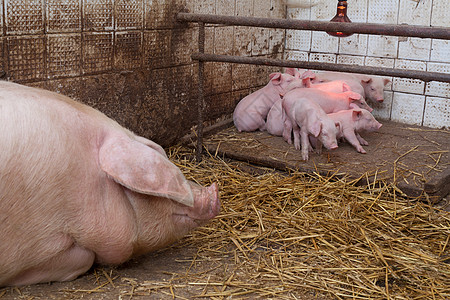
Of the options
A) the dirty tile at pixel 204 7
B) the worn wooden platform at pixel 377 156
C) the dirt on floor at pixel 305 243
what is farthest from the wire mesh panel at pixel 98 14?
the worn wooden platform at pixel 377 156

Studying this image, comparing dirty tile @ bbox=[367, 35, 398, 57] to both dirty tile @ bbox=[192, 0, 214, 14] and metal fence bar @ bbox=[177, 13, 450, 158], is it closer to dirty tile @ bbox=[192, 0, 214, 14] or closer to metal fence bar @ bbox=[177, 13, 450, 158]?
dirty tile @ bbox=[192, 0, 214, 14]

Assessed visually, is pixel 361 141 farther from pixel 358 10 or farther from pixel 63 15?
pixel 63 15

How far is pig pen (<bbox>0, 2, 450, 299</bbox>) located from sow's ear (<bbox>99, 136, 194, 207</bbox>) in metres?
0.42

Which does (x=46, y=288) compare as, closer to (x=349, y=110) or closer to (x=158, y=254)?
(x=158, y=254)

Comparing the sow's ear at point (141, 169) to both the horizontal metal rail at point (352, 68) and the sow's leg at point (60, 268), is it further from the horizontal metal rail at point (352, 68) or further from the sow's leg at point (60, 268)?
the horizontal metal rail at point (352, 68)

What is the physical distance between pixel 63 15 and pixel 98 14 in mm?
308

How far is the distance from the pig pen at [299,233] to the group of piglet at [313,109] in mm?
154

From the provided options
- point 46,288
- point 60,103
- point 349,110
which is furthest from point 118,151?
point 349,110

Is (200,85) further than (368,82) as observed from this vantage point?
No

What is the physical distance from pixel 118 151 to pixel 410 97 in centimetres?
396

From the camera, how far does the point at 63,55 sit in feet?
12.0

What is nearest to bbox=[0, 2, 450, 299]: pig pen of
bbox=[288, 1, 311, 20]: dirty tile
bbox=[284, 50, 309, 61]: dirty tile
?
bbox=[284, 50, 309, 61]: dirty tile

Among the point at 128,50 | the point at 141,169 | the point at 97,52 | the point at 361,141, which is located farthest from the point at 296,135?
the point at 141,169

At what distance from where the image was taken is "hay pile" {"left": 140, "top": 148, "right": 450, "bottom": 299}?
253cm
